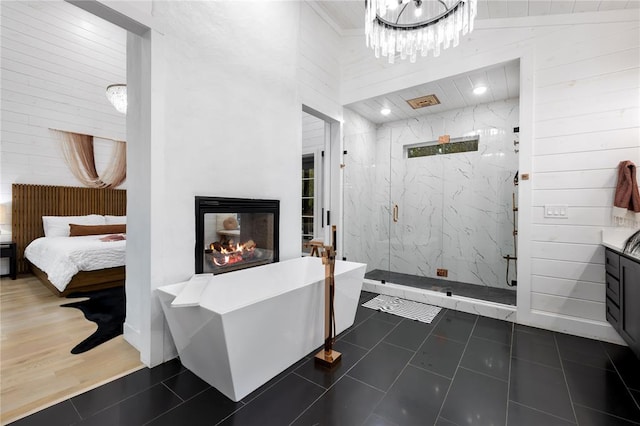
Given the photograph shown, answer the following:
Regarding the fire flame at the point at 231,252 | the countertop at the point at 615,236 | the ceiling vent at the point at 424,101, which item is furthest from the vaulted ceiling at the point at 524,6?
the fire flame at the point at 231,252

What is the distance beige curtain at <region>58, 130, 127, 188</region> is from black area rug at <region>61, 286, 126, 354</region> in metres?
2.75

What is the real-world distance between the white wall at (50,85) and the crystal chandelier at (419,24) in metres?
5.66

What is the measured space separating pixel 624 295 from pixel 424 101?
3040 millimetres

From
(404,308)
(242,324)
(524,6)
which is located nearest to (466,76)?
(524,6)

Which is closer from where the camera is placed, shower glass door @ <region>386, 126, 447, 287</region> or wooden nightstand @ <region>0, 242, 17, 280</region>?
wooden nightstand @ <region>0, 242, 17, 280</region>

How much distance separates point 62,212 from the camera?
4.91 m

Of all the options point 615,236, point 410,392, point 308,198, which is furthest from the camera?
point 308,198

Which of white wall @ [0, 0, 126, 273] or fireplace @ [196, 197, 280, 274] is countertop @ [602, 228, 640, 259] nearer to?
fireplace @ [196, 197, 280, 274]

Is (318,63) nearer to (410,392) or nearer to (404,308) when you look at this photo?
(404,308)

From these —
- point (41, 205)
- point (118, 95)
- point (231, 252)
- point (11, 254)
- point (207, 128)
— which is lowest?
point (11, 254)

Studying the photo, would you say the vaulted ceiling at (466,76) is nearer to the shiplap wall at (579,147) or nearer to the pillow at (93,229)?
the shiplap wall at (579,147)

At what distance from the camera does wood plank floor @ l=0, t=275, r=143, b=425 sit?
5.47ft

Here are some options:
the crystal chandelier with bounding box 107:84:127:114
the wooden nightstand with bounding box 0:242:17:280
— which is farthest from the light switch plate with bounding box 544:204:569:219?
the wooden nightstand with bounding box 0:242:17:280

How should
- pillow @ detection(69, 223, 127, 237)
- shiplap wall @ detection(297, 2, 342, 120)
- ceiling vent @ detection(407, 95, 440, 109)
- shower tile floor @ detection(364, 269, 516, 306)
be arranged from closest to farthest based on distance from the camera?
shower tile floor @ detection(364, 269, 516, 306) → shiplap wall @ detection(297, 2, 342, 120) → ceiling vent @ detection(407, 95, 440, 109) → pillow @ detection(69, 223, 127, 237)
